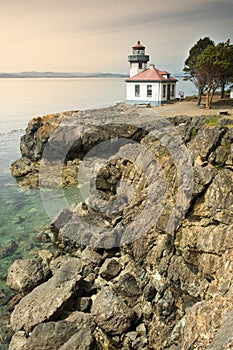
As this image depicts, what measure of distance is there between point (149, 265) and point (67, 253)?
22.4 feet

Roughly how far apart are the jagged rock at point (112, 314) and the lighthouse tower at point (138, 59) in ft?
133

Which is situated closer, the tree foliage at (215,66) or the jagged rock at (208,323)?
the jagged rock at (208,323)

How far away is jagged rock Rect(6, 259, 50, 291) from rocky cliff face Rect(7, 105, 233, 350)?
0.06 meters

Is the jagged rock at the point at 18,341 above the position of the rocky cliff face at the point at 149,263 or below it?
below

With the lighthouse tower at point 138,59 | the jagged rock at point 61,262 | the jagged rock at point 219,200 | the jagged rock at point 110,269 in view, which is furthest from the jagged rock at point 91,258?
the lighthouse tower at point 138,59

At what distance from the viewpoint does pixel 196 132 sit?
821 inches

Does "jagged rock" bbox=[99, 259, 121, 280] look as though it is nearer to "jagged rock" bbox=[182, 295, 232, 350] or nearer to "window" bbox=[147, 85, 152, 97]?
"jagged rock" bbox=[182, 295, 232, 350]

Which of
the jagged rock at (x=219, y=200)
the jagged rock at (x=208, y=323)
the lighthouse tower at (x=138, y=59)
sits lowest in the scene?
the jagged rock at (x=208, y=323)

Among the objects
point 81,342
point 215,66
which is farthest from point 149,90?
point 81,342

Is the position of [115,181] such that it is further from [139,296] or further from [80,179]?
[139,296]

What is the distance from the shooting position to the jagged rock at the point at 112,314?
49.9ft

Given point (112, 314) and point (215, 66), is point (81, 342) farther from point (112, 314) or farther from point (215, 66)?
point (215, 66)

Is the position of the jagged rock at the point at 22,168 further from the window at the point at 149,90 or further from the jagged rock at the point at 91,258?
the jagged rock at the point at 91,258

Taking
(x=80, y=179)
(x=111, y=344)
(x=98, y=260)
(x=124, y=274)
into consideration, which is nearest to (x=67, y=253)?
(x=98, y=260)
